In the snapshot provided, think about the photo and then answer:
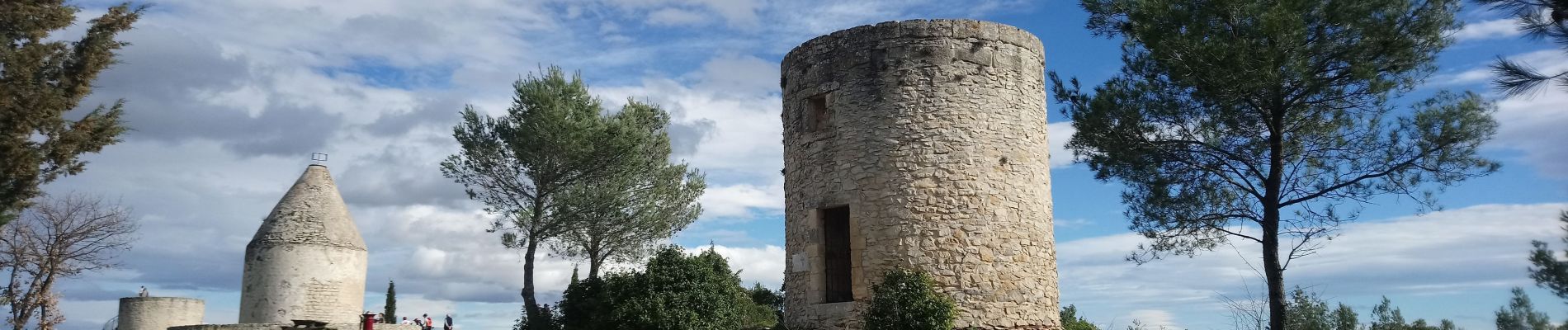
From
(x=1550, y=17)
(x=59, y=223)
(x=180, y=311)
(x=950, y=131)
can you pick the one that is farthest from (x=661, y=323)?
(x=59, y=223)

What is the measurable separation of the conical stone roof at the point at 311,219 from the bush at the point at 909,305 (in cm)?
1500

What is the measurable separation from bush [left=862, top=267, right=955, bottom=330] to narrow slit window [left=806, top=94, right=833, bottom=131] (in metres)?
2.23

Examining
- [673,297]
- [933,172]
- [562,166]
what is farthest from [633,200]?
[933,172]

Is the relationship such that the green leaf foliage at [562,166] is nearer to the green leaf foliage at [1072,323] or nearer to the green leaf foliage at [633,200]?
the green leaf foliage at [633,200]

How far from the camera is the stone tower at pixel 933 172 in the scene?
1273 cm

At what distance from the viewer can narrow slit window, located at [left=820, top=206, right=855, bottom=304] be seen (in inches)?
545

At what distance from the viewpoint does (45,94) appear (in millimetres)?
14039

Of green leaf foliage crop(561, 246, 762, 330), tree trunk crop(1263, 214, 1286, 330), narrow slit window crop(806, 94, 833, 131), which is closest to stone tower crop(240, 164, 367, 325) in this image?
green leaf foliage crop(561, 246, 762, 330)

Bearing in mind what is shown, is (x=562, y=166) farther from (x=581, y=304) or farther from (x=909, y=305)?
(x=909, y=305)

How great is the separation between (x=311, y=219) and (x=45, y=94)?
9442 millimetres

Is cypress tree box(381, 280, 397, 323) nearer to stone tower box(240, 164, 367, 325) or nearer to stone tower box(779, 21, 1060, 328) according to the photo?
stone tower box(240, 164, 367, 325)

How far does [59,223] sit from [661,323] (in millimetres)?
18313

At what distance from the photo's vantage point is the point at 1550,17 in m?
8.91

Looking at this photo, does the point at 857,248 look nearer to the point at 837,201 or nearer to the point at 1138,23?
the point at 837,201
